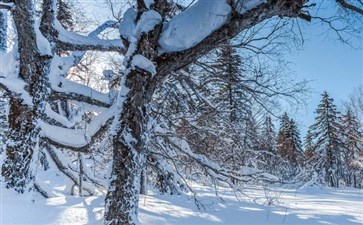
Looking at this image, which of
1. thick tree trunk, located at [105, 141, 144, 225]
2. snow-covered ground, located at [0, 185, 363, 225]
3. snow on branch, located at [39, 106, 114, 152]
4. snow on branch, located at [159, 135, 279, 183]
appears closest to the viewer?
thick tree trunk, located at [105, 141, 144, 225]

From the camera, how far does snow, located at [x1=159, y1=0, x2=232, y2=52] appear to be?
9.22 feet

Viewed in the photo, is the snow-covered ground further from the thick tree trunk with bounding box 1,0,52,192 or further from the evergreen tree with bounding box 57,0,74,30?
the evergreen tree with bounding box 57,0,74,30

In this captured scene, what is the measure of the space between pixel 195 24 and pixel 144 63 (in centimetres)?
60

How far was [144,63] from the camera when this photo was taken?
3.02 meters

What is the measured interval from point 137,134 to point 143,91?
428 millimetres

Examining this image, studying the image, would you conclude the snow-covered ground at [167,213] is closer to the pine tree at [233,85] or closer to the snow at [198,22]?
the pine tree at [233,85]

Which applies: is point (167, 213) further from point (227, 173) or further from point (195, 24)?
point (195, 24)

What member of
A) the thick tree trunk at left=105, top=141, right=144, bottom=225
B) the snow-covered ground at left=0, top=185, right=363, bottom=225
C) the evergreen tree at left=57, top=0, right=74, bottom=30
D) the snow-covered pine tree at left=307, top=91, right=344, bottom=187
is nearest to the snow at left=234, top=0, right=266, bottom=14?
the thick tree trunk at left=105, top=141, right=144, bottom=225

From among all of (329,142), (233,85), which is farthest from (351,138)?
(233,85)

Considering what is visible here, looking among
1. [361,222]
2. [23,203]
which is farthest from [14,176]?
[361,222]

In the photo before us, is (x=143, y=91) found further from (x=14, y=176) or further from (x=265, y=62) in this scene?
(x=265, y=62)

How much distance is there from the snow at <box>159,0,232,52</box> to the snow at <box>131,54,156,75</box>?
240 mm

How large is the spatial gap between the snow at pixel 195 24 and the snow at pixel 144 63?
0.24 metres

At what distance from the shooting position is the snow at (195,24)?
111 inches
